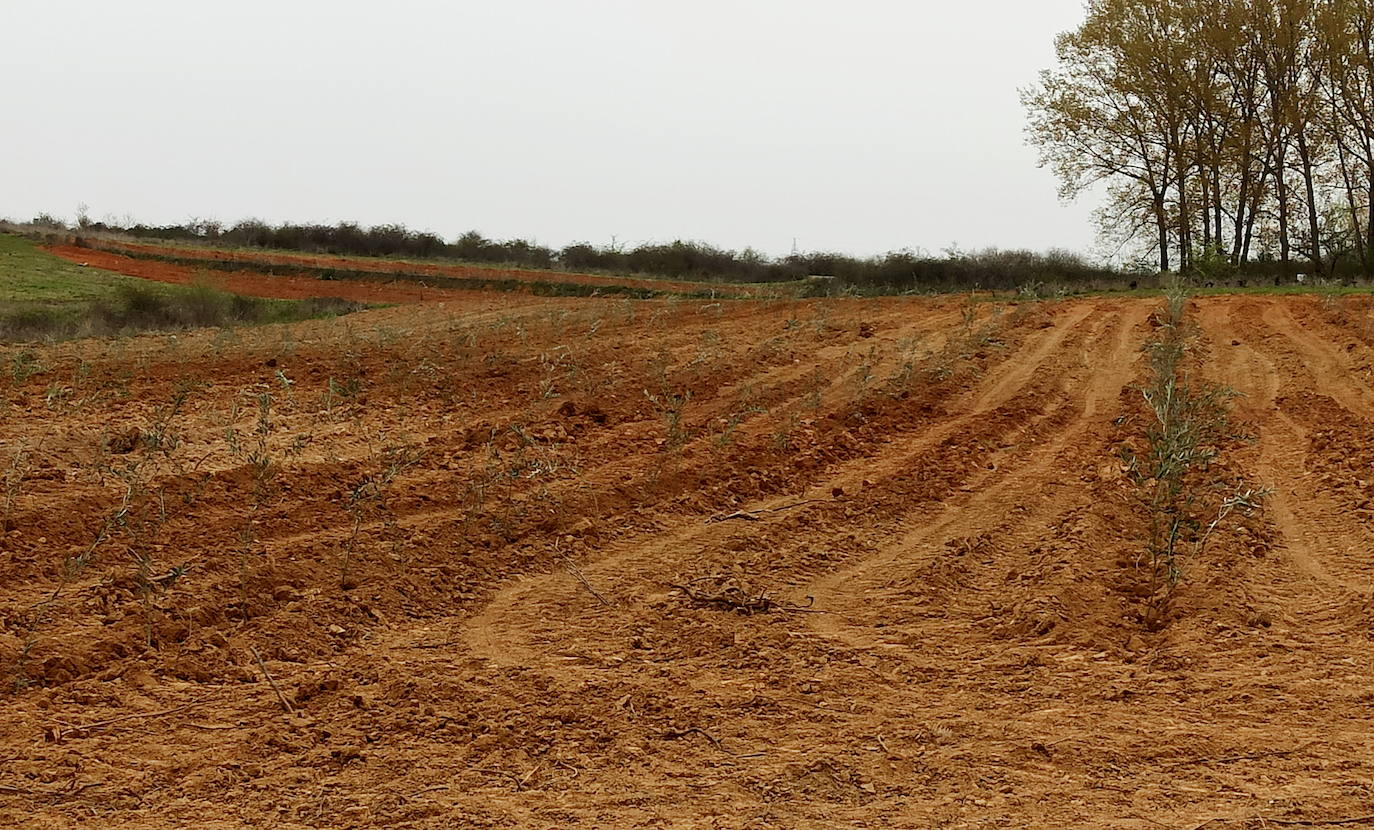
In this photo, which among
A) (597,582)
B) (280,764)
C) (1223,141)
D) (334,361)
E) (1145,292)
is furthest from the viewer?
(1223,141)

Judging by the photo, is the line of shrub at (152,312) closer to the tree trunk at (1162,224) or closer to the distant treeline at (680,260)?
the distant treeline at (680,260)

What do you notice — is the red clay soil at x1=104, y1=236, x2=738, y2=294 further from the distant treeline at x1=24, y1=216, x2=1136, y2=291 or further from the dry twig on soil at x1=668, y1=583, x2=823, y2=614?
the dry twig on soil at x1=668, y1=583, x2=823, y2=614

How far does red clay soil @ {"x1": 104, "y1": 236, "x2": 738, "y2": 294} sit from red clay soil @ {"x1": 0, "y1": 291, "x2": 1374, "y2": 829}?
18.4m

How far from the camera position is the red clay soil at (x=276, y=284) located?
2725 cm

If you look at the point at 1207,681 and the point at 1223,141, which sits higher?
the point at 1223,141

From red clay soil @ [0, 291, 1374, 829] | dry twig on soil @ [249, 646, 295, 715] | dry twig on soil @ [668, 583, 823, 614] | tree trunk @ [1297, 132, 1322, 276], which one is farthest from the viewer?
tree trunk @ [1297, 132, 1322, 276]

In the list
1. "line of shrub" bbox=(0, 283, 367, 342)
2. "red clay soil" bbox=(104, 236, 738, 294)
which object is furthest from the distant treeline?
"line of shrub" bbox=(0, 283, 367, 342)

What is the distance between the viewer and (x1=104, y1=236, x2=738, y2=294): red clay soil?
27.7 m

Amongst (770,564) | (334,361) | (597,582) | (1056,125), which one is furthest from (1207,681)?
(1056,125)

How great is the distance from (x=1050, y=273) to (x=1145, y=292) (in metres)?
4.14

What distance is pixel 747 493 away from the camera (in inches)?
226

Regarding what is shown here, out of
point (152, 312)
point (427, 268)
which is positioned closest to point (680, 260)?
point (427, 268)

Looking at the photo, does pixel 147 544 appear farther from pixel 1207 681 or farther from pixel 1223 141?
pixel 1223 141

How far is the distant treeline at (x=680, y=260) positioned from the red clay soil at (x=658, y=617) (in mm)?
15006
